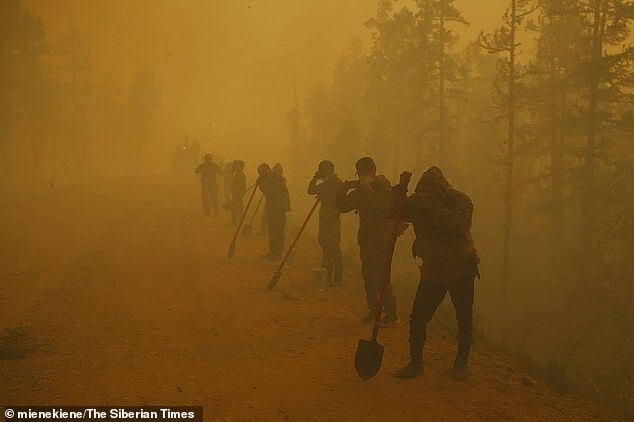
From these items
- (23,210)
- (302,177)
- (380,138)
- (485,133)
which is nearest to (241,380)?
(23,210)

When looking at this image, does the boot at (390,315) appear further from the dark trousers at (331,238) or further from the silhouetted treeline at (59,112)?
the silhouetted treeline at (59,112)

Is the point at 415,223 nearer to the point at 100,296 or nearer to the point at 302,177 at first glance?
the point at 100,296

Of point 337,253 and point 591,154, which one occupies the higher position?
point 591,154

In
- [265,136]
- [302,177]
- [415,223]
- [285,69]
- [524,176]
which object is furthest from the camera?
[285,69]

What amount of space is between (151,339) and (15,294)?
4728 mm

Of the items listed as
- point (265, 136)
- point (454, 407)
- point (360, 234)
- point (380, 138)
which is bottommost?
point (454, 407)

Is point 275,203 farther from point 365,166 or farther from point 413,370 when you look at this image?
point 413,370

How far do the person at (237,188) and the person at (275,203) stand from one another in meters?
5.29

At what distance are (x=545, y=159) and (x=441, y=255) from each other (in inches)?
2004

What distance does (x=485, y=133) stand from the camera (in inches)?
1612

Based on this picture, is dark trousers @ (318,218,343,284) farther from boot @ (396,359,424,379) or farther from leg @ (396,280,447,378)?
boot @ (396,359,424,379)

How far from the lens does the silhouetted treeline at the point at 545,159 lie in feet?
59.3

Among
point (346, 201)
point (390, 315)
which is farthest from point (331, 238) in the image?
point (346, 201)

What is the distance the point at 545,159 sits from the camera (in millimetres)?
52250
